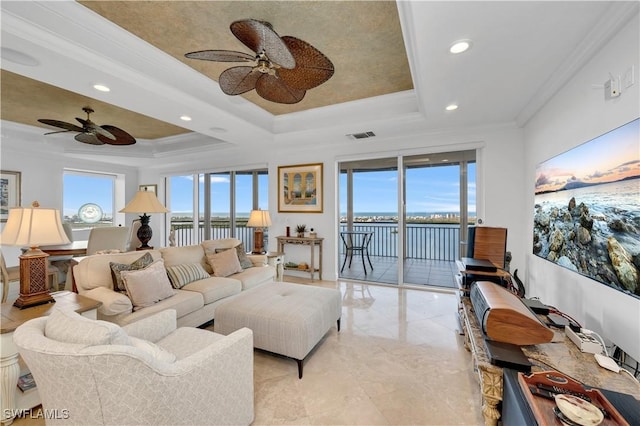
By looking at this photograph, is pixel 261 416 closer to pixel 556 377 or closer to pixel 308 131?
pixel 556 377

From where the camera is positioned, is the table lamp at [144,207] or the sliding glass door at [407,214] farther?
the sliding glass door at [407,214]

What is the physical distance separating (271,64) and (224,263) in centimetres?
240

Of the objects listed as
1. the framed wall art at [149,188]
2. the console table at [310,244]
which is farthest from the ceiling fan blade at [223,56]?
the framed wall art at [149,188]

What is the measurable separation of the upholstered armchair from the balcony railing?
4.87 metres

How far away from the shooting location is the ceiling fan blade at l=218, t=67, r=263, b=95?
2139mm

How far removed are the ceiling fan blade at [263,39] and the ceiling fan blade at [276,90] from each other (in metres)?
0.41

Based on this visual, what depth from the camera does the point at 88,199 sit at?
6652 mm

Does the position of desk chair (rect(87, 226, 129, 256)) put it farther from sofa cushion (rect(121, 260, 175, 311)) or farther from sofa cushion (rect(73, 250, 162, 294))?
sofa cushion (rect(121, 260, 175, 311))

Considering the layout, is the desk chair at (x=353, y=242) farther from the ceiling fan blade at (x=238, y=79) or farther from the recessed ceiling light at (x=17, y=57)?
the recessed ceiling light at (x=17, y=57)

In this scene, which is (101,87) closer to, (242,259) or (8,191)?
(242,259)

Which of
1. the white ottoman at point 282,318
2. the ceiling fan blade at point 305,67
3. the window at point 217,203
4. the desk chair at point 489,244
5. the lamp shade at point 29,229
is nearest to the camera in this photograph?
the lamp shade at point 29,229

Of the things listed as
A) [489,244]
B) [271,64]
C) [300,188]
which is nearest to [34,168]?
[300,188]

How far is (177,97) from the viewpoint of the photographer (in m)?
2.91

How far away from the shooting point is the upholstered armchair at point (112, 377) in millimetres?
982
